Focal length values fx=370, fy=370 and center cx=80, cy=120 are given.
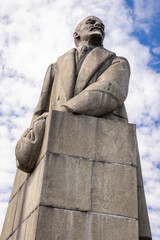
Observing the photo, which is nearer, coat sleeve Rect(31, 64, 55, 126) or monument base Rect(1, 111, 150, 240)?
monument base Rect(1, 111, 150, 240)

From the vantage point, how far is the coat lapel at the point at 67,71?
6.70m

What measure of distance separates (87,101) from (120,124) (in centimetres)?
67

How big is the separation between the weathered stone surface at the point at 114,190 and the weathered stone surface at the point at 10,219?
2.05 m

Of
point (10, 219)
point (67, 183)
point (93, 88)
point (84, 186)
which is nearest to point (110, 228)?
point (84, 186)

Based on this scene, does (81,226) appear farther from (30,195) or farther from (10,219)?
(10,219)

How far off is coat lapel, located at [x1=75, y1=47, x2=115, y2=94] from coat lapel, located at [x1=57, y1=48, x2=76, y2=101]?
0.38 feet

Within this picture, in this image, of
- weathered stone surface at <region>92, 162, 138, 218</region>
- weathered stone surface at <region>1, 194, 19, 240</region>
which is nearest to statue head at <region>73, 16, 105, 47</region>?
weathered stone surface at <region>92, 162, 138, 218</region>

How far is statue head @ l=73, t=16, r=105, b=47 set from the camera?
25.2 ft

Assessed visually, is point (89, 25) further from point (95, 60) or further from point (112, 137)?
point (112, 137)

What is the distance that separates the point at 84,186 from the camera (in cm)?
539

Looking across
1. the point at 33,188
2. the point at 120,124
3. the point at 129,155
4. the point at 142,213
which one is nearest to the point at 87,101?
the point at 120,124

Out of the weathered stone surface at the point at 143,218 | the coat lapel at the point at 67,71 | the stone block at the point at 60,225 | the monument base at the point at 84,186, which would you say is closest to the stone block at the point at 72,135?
the monument base at the point at 84,186

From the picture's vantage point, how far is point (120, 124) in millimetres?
6113

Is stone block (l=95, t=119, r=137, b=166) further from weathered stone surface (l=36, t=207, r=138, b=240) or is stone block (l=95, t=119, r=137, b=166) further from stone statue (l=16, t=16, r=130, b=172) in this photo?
weathered stone surface (l=36, t=207, r=138, b=240)
